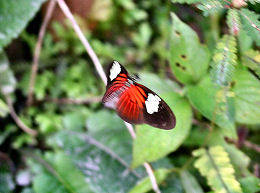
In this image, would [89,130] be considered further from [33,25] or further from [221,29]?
[221,29]

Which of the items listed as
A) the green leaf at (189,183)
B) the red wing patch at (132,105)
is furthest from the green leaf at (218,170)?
the red wing patch at (132,105)

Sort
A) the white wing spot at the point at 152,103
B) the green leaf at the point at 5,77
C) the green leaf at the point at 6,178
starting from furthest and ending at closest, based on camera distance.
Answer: the green leaf at the point at 5,77 → the green leaf at the point at 6,178 → the white wing spot at the point at 152,103

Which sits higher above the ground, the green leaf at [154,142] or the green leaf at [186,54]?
the green leaf at [186,54]

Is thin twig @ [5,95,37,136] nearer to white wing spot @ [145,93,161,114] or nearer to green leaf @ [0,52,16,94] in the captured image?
green leaf @ [0,52,16,94]

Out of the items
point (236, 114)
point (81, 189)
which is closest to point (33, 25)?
point (81, 189)

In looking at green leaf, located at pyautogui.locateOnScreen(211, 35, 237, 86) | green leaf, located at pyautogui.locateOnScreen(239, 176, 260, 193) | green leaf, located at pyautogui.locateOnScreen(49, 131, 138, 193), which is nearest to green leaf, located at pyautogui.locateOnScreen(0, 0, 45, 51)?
green leaf, located at pyautogui.locateOnScreen(49, 131, 138, 193)

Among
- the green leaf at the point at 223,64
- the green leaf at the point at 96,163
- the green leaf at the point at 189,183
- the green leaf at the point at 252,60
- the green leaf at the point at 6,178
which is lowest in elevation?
the green leaf at the point at 6,178

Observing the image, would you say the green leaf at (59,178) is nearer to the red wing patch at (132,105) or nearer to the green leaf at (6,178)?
the green leaf at (6,178)
